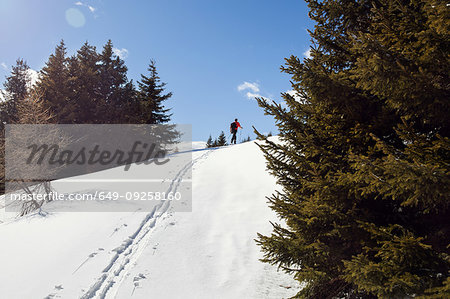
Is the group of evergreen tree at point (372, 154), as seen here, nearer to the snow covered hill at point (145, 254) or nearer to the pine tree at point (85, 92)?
the snow covered hill at point (145, 254)

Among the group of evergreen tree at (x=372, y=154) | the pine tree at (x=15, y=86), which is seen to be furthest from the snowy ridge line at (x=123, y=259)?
the pine tree at (x=15, y=86)

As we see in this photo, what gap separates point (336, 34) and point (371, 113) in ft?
5.26

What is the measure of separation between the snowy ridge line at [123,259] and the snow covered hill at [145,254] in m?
0.02

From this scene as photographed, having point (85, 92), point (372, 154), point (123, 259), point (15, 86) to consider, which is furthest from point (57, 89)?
point (372, 154)

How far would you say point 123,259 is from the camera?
5.77m

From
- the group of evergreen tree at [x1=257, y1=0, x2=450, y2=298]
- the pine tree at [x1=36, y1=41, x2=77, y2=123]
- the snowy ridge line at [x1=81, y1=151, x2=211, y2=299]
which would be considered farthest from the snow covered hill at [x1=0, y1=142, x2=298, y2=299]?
the pine tree at [x1=36, y1=41, x2=77, y2=123]

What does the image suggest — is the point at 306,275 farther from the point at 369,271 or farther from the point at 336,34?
the point at 336,34

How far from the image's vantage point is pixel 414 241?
2.56 meters

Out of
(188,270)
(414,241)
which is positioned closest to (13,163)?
(188,270)

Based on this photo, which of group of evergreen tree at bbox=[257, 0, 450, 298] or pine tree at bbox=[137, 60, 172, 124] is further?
pine tree at bbox=[137, 60, 172, 124]

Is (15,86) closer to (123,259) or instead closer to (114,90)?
(114,90)

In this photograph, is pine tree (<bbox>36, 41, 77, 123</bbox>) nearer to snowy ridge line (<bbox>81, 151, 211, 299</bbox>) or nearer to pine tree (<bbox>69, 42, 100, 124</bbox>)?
pine tree (<bbox>69, 42, 100, 124</bbox>)

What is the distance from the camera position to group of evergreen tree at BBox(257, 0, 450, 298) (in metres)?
2.59

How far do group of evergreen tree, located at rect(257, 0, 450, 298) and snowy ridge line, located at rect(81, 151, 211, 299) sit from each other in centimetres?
338
